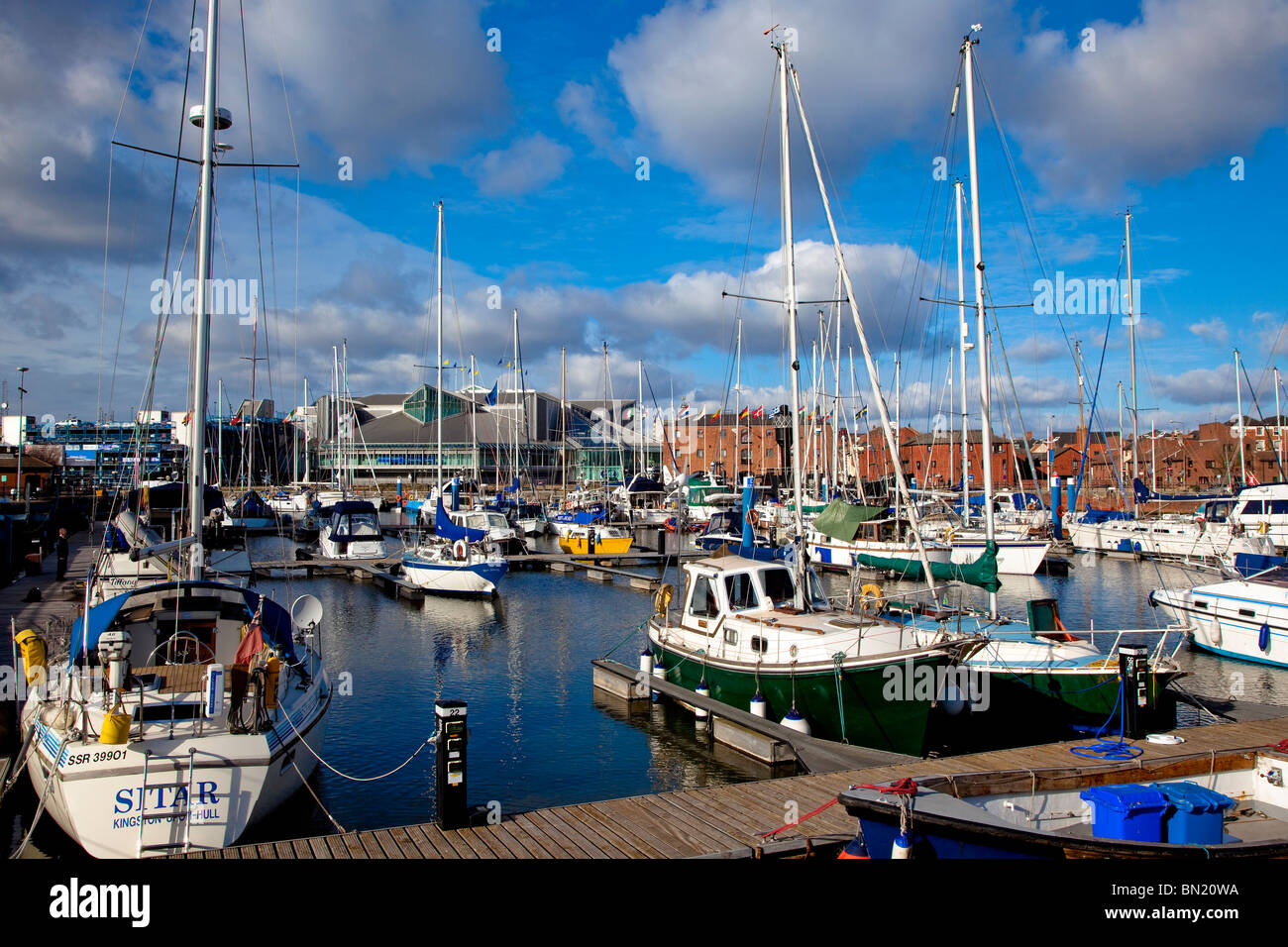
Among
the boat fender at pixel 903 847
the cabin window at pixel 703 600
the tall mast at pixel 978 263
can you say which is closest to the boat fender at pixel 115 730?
the boat fender at pixel 903 847

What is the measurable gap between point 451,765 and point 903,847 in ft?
17.9

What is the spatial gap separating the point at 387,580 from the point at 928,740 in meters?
29.2

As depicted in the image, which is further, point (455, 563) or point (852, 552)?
point (852, 552)

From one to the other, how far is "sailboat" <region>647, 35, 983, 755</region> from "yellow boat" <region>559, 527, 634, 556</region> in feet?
97.6

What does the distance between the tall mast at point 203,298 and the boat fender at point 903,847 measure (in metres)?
13.6

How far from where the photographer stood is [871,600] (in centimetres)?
1769

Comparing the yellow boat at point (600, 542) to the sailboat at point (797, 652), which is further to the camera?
the yellow boat at point (600, 542)

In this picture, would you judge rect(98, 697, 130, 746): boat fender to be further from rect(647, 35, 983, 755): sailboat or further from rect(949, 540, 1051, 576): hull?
rect(949, 540, 1051, 576): hull

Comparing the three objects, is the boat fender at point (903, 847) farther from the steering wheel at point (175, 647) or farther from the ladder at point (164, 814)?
the steering wheel at point (175, 647)

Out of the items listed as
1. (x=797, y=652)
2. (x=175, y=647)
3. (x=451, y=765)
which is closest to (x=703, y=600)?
(x=797, y=652)

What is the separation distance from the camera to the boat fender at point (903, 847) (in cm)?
738

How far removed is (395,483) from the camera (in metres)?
129

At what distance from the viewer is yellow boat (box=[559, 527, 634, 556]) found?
50.4 metres

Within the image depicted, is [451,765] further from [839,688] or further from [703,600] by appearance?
[703,600]
